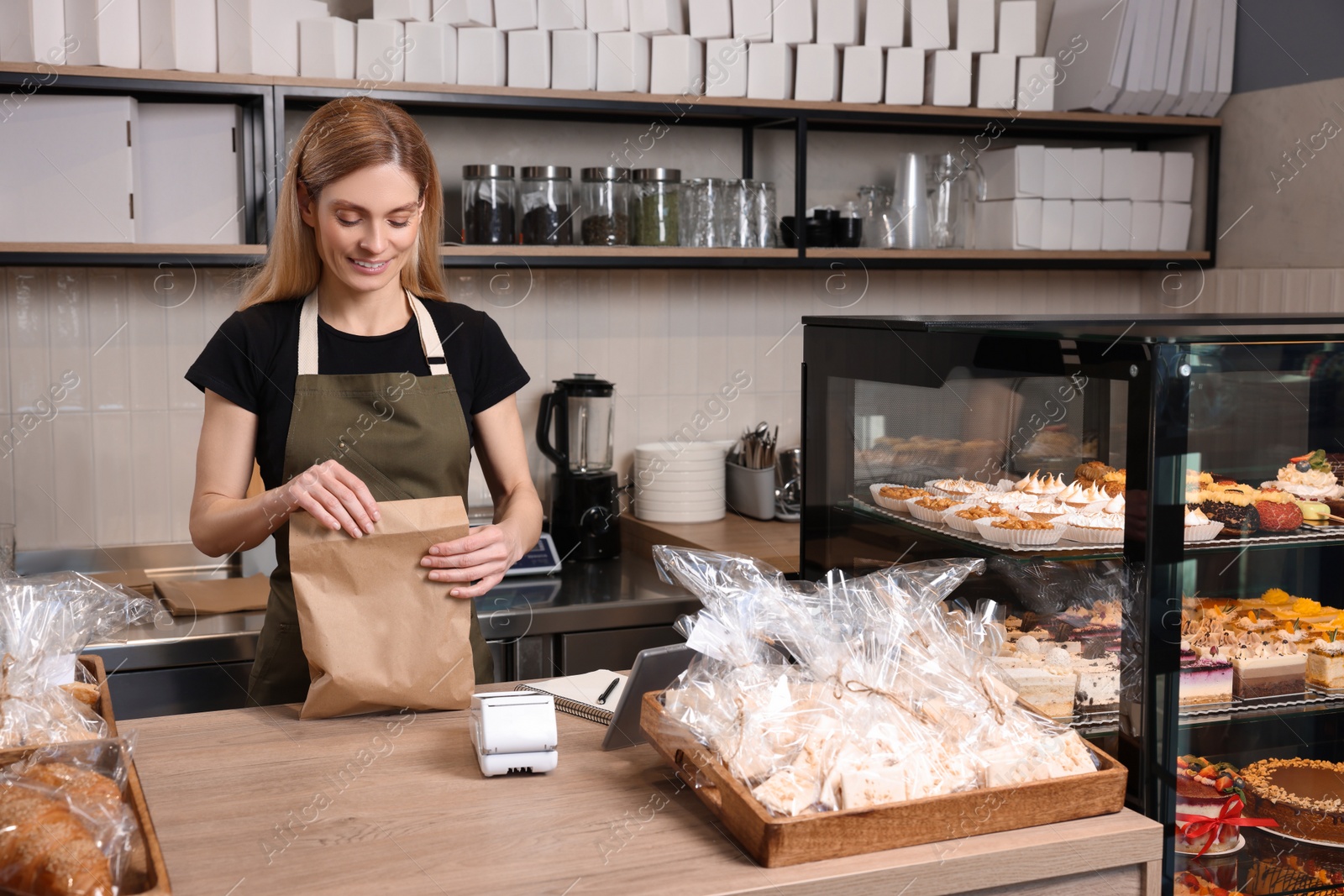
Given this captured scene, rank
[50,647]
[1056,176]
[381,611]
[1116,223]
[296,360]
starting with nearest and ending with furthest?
[50,647] < [381,611] < [296,360] < [1056,176] < [1116,223]

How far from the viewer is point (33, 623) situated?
121 centimetres

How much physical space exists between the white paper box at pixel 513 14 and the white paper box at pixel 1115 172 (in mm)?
1582

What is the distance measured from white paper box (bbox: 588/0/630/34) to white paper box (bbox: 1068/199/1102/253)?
1.31m

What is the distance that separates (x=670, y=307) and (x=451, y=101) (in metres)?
0.82

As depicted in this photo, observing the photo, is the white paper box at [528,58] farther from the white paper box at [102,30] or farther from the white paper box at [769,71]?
the white paper box at [102,30]

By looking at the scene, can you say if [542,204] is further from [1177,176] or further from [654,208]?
[1177,176]

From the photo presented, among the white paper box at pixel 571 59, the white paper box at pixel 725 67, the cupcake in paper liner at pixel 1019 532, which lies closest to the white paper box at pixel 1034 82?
the white paper box at pixel 725 67

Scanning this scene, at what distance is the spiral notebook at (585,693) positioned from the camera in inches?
55.6

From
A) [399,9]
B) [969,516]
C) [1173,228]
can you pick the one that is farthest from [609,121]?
[969,516]

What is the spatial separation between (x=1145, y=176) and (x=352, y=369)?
2443mm

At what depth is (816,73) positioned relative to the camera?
2.95 meters

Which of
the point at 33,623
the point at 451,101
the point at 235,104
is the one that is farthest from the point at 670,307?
the point at 33,623

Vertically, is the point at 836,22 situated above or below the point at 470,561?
above

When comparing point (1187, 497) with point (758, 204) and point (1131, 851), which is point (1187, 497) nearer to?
point (1131, 851)
